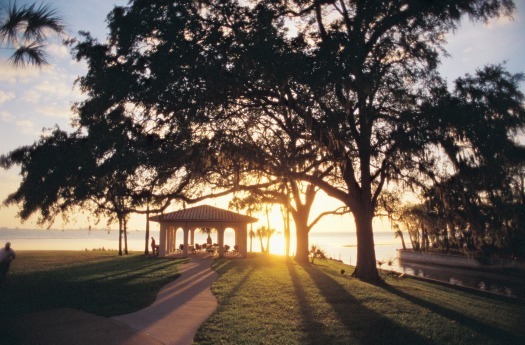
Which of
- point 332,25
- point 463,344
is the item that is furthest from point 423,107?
point 463,344

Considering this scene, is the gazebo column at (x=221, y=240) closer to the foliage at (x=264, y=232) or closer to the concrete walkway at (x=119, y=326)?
the concrete walkway at (x=119, y=326)

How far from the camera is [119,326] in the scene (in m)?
7.58

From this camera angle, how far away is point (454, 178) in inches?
599

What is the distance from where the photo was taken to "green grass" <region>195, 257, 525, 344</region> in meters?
7.58

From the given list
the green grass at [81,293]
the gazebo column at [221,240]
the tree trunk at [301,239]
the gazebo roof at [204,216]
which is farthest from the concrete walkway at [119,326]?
the gazebo column at [221,240]

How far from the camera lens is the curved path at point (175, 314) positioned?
7.28 metres

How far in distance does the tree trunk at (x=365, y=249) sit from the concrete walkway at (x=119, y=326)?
8.57 m

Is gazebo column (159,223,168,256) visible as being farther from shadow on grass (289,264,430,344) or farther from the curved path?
shadow on grass (289,264,430,344)

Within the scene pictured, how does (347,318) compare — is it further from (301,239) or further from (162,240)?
(162,240)

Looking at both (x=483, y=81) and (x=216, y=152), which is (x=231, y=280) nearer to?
(x=216, y=152)

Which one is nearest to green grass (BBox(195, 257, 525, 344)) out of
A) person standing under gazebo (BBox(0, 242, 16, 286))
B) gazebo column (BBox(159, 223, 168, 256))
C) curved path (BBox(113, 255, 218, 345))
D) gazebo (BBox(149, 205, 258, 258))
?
curved path (BBox(113, 255, 218, 345))

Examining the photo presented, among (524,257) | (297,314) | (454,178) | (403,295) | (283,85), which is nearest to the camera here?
(297,314)

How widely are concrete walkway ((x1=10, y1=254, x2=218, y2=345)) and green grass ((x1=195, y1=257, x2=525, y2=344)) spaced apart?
0.49m

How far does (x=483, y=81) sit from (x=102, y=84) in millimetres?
14616
